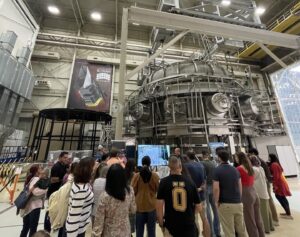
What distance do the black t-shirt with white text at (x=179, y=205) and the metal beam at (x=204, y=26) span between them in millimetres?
4642

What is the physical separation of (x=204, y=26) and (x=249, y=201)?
4.98 metres

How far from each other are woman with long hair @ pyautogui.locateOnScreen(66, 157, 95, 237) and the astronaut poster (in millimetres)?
12313

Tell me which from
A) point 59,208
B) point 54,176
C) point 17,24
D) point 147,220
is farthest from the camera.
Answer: point 17,24

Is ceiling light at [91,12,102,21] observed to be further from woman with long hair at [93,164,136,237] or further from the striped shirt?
woman with long hair at [93,164,136,237]

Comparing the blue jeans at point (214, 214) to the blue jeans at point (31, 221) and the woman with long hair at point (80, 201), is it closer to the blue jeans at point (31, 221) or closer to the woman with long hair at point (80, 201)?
the woman with long hair at point (80, 201)

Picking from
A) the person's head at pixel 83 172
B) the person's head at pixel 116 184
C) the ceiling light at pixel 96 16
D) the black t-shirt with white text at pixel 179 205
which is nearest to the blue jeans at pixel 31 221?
the person's head at pixel 83 172

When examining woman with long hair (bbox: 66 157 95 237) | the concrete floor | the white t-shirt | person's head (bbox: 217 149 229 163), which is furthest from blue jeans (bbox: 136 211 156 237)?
the white t-shirt

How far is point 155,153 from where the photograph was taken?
17.8ft

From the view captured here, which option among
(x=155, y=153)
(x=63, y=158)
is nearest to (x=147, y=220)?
(x=63, y=158)

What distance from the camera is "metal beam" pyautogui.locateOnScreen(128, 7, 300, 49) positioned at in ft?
16.1

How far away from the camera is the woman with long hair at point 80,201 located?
76.1 inches

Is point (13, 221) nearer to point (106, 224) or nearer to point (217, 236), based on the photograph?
point (106, 224)

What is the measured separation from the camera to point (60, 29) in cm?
1586

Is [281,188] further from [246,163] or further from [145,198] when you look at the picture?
[145,198]
